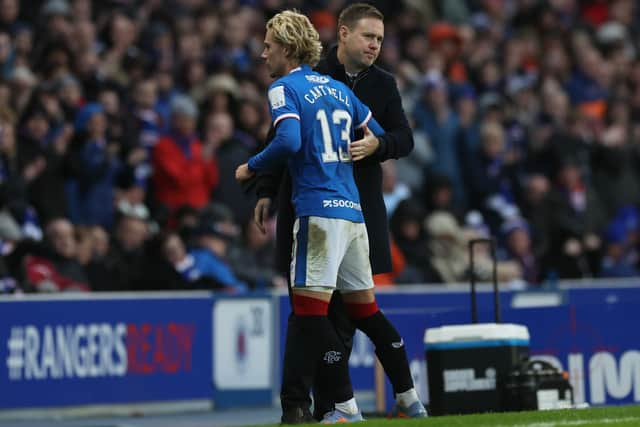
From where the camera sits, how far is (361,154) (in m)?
7.88

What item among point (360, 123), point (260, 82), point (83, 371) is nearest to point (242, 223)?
point (260, 82)

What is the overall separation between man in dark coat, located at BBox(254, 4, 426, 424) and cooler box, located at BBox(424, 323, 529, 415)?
1364mm

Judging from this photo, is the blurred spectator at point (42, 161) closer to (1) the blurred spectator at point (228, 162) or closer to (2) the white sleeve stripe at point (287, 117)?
(1) the blurred spectator at point (228, 162)

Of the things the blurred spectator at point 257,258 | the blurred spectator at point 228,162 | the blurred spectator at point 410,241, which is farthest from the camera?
the blurred spectator at point 410,241

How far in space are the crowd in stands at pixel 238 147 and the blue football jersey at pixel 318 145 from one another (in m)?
5.41

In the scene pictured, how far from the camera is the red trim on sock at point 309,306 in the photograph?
25.5 ft

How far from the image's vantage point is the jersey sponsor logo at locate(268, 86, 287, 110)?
7.69 m

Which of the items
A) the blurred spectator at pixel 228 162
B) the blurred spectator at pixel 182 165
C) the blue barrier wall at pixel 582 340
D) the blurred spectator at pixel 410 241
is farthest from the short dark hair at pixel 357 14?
the blurred spectator at pixel 410 241

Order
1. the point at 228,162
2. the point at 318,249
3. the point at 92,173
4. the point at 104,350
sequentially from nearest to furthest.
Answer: the point at 318,249, the point at 104,350, the point at 92,173, the point at 228,162

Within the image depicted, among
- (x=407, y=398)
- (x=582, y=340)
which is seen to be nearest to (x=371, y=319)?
(x=407, y=398)

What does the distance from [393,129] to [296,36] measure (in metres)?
0.93

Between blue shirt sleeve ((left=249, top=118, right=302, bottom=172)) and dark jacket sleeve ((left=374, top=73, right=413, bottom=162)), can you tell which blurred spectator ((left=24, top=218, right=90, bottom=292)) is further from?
blue shirt sleeve ((left=249, top=118, right=302, bottom=172))

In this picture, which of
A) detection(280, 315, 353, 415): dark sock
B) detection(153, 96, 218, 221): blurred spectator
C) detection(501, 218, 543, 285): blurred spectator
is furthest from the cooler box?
detection(501, 218, 543, 285): blurred spectator

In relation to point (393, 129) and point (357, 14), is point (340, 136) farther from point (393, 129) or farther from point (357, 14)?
point (357, 14)
